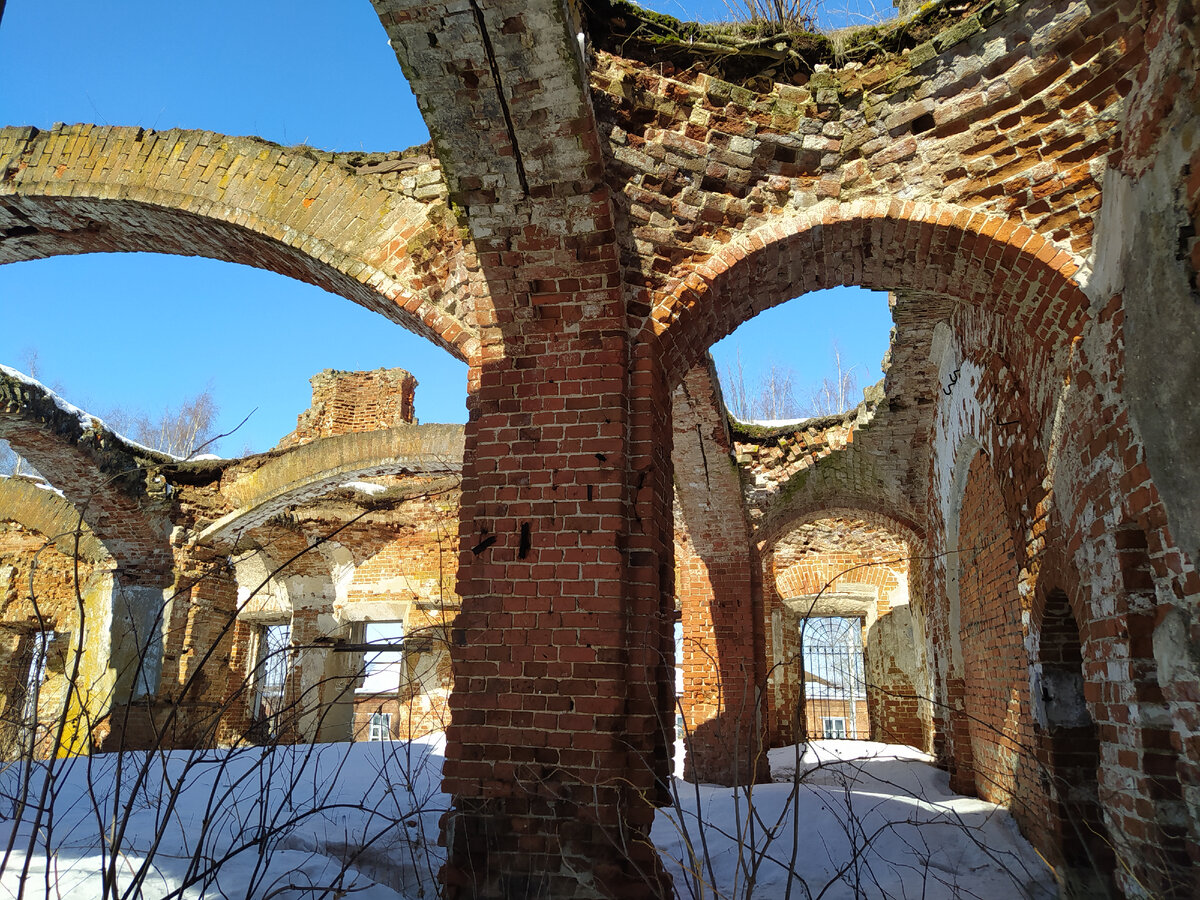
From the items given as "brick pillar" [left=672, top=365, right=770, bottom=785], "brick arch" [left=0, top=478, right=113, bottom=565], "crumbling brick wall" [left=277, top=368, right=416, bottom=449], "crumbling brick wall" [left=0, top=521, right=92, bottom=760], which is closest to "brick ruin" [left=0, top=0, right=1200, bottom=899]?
"brick pillar" [left=672, top=365, right=770, bottom=785]

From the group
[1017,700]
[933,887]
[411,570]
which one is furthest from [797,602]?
[933,887]

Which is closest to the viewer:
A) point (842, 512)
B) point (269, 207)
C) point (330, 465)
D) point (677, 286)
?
point (677, 286)

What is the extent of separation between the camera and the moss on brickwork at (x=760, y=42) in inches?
164

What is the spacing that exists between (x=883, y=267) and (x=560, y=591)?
2.78m

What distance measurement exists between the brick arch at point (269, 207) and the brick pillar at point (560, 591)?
1.66 ft

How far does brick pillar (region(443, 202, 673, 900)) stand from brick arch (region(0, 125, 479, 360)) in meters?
0.50

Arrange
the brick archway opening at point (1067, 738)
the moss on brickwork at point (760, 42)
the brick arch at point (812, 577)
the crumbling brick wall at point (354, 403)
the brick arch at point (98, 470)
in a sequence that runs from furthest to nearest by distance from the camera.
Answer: the crumbling brick wall at point (354, 403)
the brick arch at point (812, 577)
the brick arch at point (98, 470)
the brick archway opening at point (1067, 738)
the moss on brickwork at point (760, 42)

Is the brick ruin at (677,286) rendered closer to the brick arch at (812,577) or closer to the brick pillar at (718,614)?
the brick pillar at (718,614)

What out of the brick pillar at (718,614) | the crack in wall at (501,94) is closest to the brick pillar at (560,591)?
the crack in wall at (501,94)

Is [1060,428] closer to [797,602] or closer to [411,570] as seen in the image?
[797,602]

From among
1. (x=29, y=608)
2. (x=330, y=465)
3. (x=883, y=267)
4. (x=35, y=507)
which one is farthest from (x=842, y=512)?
(x=29, y=608)

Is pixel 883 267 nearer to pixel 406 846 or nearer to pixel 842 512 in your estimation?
pixel 406 846

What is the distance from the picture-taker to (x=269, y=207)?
482cm

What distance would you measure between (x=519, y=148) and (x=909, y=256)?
2313mm
